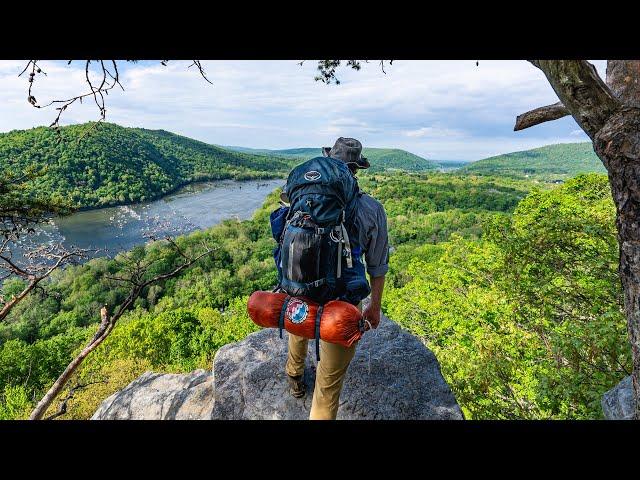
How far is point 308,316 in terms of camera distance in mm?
1979

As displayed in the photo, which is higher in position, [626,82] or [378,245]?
[626,82]

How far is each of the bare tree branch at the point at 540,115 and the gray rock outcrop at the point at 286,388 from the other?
2.19m

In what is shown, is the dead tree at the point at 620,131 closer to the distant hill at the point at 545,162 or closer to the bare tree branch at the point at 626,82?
the bare tree branch at the point at 626,82

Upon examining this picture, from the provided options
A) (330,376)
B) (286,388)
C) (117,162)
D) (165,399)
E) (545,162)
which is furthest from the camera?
(545,162)

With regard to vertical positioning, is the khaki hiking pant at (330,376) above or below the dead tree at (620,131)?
below

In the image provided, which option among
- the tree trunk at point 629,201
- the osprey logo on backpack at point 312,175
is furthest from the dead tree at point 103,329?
the tree trunk at point 629,201

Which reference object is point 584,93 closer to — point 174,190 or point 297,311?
point 297,311

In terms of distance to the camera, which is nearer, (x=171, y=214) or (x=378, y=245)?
(x=378, y=245)

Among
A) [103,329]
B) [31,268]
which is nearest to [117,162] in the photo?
[31,268]

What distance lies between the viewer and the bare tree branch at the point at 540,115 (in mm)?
2619

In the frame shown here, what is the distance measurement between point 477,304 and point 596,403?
18.8ft

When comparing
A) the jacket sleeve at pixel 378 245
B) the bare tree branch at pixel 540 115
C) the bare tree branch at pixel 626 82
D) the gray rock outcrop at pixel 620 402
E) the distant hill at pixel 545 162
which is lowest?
the gray rock outcrop at pixel 620 402

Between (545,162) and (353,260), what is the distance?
372ft
